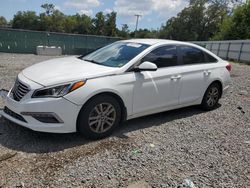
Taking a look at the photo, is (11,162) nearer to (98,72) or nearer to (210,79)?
(98,72)

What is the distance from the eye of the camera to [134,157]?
3.25 metres

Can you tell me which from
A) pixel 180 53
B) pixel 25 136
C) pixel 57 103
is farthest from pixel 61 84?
pixel 180 53

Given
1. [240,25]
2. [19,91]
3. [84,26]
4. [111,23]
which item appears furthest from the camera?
[84,26]

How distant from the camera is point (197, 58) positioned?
16.5 ft

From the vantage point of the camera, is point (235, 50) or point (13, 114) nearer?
point (13, 114)

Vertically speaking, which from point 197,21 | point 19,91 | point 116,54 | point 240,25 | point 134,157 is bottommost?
point 134,157

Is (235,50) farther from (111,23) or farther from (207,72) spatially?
(111,23)

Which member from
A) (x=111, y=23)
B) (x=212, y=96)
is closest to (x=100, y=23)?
(x=111, y=23)

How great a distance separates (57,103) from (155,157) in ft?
5.04

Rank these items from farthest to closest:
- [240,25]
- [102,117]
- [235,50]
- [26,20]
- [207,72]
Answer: [26,20], [240,25], [235,50], [207,72], [102,117]

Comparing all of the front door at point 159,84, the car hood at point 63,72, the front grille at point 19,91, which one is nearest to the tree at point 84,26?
the front door at point 159,84

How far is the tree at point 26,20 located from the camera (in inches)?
3187

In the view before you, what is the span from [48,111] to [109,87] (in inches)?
36.6

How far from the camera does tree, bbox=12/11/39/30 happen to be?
80.9m
